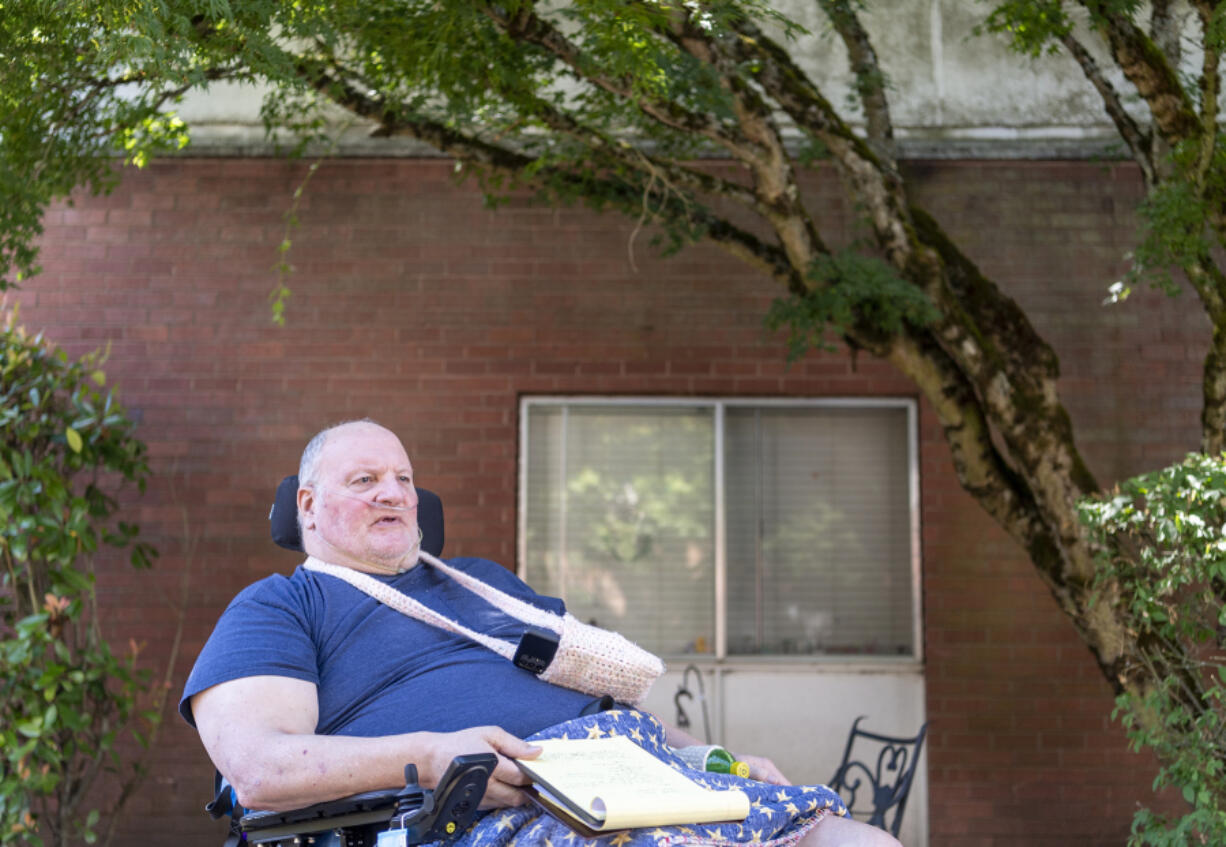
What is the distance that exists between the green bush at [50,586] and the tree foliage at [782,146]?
0.88 metres

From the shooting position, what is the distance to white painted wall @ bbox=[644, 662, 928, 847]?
19.5ft

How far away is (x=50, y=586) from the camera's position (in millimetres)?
5164

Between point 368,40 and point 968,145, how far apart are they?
12.1ft

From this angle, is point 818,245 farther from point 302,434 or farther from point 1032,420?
point 302,434

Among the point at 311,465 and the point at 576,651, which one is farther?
the point at 311,465

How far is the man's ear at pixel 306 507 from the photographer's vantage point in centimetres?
280

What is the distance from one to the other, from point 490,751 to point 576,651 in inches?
18.6

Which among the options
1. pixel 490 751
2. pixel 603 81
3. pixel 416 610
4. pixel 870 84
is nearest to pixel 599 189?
pixel 603 81

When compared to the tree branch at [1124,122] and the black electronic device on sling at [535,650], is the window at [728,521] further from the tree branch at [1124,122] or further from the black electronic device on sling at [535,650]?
the black electronic device on sling at [535,650]

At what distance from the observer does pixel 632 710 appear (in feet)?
8.53

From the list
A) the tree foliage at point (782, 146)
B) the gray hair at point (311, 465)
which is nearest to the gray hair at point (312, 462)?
the gray hair at point (311, 465)

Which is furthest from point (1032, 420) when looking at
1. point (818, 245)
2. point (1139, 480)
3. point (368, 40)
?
point (368, 40)

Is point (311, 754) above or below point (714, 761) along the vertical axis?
above

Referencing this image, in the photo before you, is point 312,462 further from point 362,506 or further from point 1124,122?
point 1124,122
